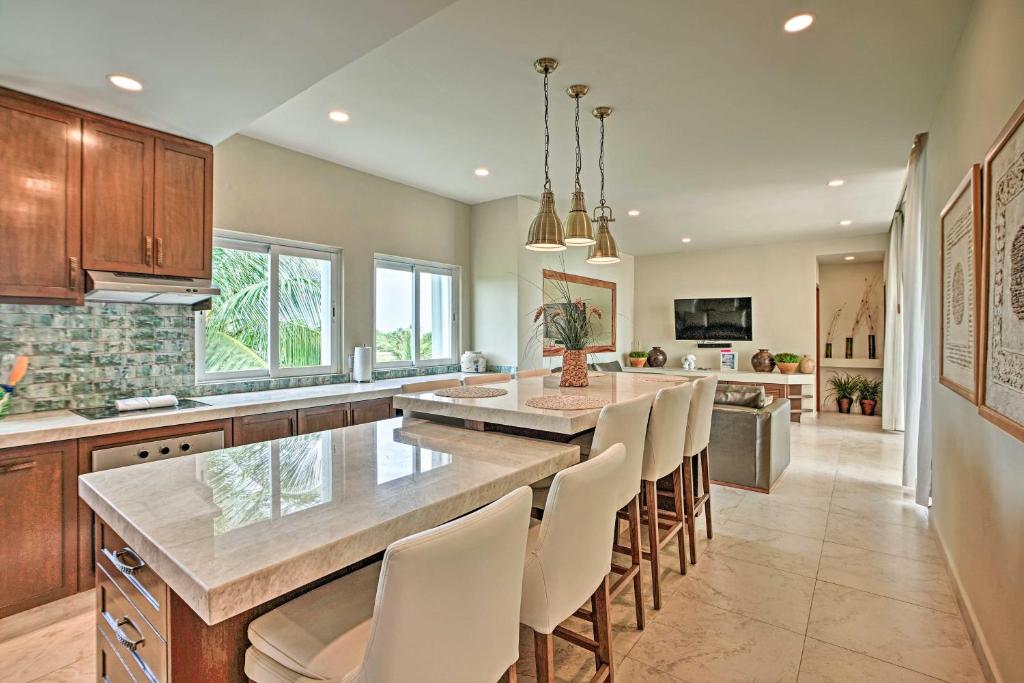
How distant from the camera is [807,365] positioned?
734 cm

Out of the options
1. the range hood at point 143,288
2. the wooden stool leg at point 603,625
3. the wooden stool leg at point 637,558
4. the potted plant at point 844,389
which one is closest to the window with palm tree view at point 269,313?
the range hood at point 143,288

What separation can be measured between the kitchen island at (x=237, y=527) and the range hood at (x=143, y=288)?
1.73m

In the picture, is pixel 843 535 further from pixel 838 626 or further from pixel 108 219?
pixel 108 219

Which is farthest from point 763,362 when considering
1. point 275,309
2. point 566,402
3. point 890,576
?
point 275,309

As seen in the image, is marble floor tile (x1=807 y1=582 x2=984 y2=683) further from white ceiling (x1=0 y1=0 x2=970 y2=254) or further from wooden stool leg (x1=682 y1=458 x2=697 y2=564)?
white ceiling (x1=0 y1=0 x2=970 y2=254)

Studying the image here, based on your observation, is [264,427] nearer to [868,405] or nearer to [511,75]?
[511,75]

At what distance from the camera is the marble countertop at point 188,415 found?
230cm

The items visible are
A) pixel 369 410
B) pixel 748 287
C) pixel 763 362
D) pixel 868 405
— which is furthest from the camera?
pixel 748 287

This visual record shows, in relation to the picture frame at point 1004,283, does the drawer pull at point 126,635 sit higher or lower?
lower

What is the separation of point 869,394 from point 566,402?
7.85 meters

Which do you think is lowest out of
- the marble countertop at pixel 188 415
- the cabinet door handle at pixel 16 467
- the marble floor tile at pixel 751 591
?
the marble floor tile at pixel 751 591

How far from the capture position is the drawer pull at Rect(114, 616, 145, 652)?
107 cm

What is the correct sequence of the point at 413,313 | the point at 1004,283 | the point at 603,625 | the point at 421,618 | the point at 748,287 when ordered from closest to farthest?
the point at 421,618
the point at 1004,283
the point at 603,625
the point at 413,313
the point at 748,287

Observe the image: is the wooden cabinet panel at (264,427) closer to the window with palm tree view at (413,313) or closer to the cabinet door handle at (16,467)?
the cabinet door handle at (16,467)
